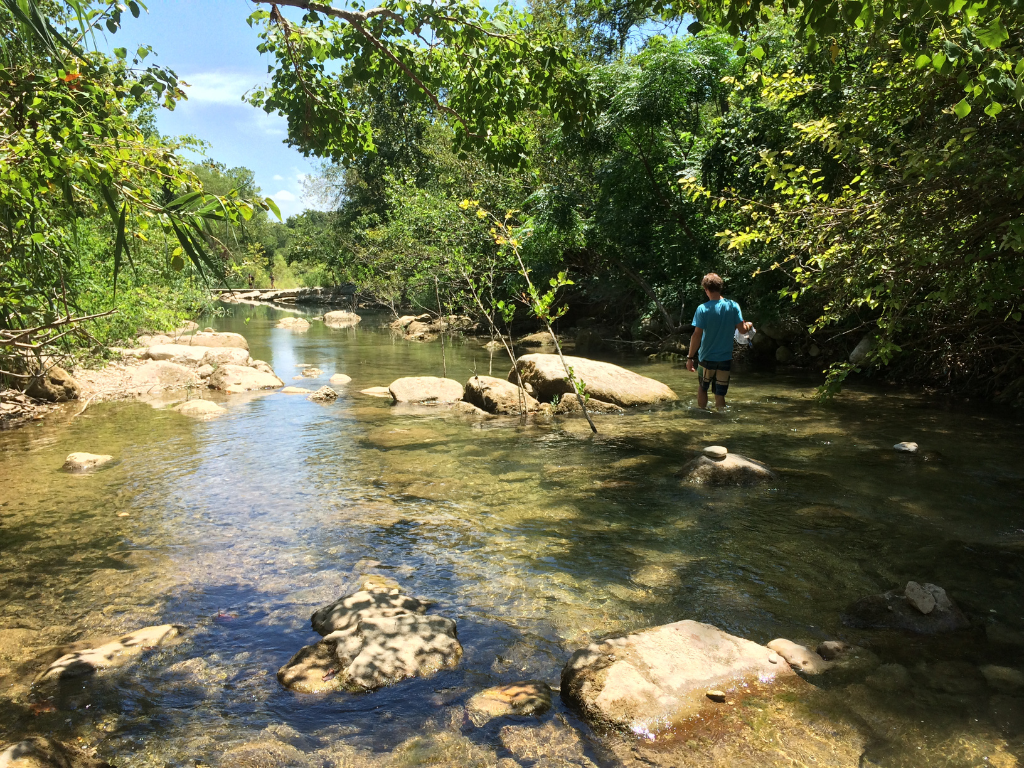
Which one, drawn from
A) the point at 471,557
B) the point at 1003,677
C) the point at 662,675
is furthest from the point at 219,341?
the point at 1003,677

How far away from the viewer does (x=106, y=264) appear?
1373 cm

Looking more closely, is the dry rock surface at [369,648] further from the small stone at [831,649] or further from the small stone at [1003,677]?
the small stone at [1003,677]

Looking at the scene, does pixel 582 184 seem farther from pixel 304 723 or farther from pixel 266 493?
pixel 304 723

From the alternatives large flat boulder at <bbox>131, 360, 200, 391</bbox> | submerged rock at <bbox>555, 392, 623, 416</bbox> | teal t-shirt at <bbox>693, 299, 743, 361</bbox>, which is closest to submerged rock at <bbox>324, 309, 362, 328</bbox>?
large flat boulder at <bbox>131, 360, 200, 391</bbox>

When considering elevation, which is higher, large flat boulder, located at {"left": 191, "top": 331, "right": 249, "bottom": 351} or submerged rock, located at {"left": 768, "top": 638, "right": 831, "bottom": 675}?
large flat boulder, located at {"left": 191, "top": 331, "right": 249, "bottom": 351}

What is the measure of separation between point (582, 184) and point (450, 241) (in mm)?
5271

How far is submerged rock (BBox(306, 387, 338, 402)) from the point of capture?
13.4 metres

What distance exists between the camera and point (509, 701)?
3.61 m

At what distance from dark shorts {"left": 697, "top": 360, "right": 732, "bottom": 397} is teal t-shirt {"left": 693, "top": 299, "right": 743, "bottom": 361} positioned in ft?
0.29

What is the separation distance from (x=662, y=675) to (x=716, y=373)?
652 centimetres

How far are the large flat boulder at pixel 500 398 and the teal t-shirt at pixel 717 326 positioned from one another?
11.5 ft

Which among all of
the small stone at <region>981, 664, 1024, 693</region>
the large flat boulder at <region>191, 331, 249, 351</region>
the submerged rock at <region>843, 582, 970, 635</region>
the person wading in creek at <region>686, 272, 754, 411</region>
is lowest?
the small stone at <region>981, 664, 1024, 693</region>

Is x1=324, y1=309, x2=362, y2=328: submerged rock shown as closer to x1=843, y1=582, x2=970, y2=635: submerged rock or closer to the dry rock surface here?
the dry rock surface

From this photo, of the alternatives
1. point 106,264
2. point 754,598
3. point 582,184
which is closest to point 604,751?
Result: point 754,598
